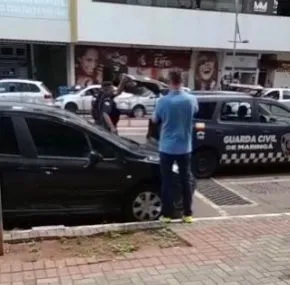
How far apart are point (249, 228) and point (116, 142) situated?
6.32ft

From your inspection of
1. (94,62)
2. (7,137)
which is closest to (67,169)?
(7,137)

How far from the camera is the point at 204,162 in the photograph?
981 cm

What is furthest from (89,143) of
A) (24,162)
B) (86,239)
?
(86,239)

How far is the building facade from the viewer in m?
28.9

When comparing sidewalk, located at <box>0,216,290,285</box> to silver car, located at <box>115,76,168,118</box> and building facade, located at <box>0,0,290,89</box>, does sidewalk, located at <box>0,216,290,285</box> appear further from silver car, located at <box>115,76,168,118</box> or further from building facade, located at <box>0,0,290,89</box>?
building facade, located at <box>0,0,290,89</box>

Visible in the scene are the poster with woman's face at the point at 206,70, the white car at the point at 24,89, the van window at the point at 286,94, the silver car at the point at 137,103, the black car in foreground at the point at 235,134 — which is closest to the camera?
the black car in foreground at the point at 235,134

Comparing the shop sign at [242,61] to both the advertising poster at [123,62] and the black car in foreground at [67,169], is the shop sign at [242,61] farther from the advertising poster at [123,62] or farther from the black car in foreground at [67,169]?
the black car in foreground at [67,169]

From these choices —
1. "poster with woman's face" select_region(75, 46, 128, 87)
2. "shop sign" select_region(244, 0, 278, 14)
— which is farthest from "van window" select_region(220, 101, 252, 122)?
"shop sign" select_region(244, 0, 278, 14)

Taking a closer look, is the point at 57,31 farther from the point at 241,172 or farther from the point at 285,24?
the point at 241,172

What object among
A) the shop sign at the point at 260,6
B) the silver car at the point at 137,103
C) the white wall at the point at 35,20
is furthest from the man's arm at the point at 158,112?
the shop sign at the point at 260,6

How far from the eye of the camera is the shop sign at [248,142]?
32.3 feet

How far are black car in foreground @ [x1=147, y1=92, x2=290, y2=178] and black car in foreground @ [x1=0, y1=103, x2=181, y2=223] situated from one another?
3145 mm

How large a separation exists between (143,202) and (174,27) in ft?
88.5

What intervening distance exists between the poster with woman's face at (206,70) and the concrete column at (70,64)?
29.3 feet
